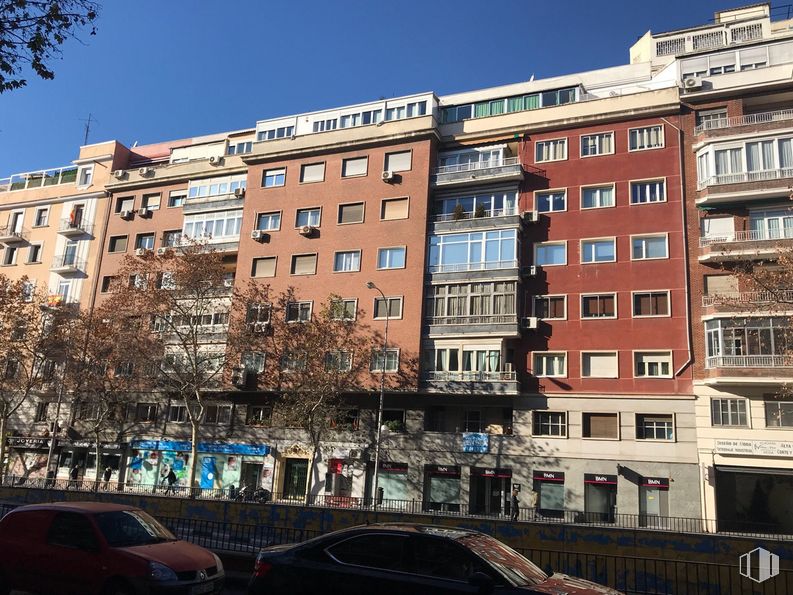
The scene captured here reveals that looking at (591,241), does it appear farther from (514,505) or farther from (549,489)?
(514,505)

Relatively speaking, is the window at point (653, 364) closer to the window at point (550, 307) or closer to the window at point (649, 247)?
the window at point (550, 307)

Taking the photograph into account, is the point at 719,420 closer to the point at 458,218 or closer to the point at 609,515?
the point at 609,515

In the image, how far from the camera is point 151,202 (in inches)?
1922

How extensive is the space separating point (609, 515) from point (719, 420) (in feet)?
21.5

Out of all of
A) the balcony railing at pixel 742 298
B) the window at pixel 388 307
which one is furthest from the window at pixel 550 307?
the window at pixel 388 307

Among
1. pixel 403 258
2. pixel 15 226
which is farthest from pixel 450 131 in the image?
pixel 15 226

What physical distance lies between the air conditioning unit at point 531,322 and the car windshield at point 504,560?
86.0 feet

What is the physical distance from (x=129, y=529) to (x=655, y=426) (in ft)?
88.0

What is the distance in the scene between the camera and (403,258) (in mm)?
37812

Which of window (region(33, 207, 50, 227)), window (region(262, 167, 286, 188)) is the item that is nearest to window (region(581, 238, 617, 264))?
window (region(262, 167, 286, 188))

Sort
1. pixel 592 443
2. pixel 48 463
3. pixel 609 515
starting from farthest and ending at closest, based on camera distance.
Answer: pixel 48 463 → pixel 592 443 → pixel 609 515

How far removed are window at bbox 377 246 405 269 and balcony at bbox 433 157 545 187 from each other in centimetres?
451

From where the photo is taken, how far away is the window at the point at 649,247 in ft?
109

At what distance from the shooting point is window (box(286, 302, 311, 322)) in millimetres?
39241
